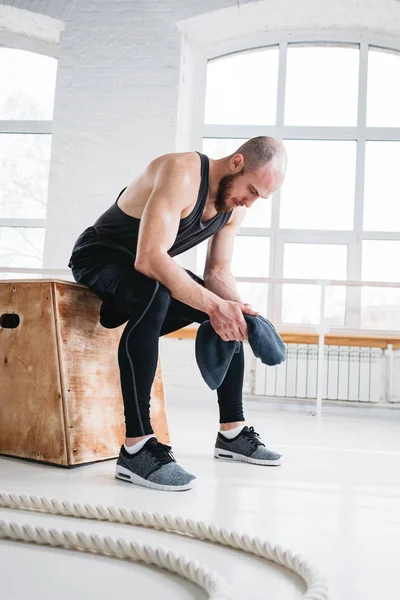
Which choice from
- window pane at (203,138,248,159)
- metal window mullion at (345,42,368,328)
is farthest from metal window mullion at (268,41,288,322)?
metal window mullion at (345,42,368,328)

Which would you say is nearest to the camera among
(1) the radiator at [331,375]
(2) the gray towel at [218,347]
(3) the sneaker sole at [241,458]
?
(2) the gray towel at [218,347]

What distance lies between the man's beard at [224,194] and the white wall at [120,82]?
2795 millimetres

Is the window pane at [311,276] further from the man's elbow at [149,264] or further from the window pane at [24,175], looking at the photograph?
the man's elbow at [149,264]

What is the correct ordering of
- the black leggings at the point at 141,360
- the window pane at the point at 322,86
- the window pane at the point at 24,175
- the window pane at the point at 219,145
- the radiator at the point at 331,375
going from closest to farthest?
the black leggings at the point at 141,360 → the radiator at the point at 331,375 → the window pane at the point at 322,86 → the window pane at the point at 219,145 → the window pane at the point at 24,175

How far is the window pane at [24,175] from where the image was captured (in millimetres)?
4895

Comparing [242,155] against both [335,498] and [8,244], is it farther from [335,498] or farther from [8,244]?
[8,244]

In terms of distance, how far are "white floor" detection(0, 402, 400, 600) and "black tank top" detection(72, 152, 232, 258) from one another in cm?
62

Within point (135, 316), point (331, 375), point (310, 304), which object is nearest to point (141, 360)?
point (135, 316)

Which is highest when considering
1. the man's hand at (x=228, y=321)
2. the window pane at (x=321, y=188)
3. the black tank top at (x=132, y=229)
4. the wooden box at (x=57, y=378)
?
the window pane at (x=321, y=188)

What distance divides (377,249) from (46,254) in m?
2.41

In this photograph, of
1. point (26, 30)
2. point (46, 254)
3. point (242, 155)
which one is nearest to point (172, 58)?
point (26, 30)

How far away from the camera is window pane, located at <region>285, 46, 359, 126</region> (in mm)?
4656

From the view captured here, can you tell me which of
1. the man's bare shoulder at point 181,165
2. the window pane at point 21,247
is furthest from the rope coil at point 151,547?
the window pane at point 21,247

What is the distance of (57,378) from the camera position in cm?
163
